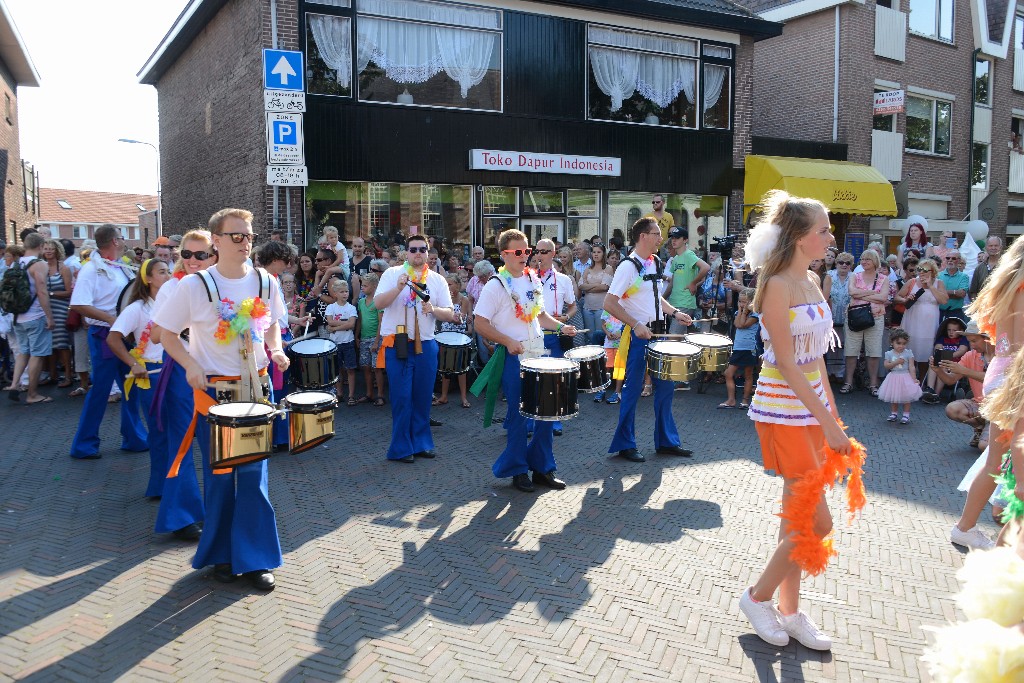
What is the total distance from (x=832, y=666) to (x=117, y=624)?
12.0 feet

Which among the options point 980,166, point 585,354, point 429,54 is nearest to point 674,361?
point 585,354

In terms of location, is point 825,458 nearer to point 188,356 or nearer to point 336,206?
point 188,356

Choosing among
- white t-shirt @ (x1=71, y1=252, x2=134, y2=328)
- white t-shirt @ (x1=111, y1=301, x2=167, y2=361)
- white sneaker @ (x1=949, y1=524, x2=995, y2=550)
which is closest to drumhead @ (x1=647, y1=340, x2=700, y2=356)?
white sneaker @ (x1=949, y1=524, x2=995, y2=550)

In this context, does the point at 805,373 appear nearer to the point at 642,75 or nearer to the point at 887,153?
the point at 642,75

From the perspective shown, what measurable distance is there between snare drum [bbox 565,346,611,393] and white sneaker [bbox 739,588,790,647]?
8.66 feet

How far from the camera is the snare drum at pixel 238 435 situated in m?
4.16

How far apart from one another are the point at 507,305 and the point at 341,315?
432 cm

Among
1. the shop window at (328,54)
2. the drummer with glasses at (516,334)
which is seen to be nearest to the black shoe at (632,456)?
the drummer with glasses at (516,334)

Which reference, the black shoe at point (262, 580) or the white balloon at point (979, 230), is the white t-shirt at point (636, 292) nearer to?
the black shoe at point (262, 580)

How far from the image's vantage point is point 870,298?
11070 mm

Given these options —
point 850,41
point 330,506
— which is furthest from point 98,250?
point 850,41

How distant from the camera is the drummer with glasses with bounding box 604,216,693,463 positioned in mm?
7078

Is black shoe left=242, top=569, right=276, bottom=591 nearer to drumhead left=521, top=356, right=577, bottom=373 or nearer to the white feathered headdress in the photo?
drumhead left=521, top=356, right=577, bottom=373

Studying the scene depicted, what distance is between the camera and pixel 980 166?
25984mm
